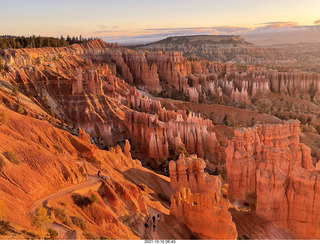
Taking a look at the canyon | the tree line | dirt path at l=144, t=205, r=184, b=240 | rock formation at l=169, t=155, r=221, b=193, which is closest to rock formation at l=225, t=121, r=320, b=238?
the canyon

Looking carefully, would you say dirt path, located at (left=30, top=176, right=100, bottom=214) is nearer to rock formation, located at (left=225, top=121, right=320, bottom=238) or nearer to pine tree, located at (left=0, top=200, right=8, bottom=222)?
pine tree, located at (left=0, top=200, right=8, bottom=222)

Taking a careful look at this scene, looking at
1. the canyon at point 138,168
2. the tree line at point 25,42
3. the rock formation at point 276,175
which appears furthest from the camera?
the tree line at point 25,42

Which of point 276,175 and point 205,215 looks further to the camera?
point 276,175

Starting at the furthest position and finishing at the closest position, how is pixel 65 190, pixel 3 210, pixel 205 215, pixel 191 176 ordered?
1. pixel 191 176
2. pixel 205 215
3. pixel 65 190
4. pixel 3 210

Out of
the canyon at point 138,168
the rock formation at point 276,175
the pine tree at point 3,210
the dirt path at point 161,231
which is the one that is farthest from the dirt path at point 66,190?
the rock formation at point 276,175

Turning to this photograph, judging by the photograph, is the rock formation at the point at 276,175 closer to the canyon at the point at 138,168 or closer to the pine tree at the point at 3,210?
the canyon at the point at 138,168

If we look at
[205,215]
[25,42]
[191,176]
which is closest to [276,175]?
[191,176]

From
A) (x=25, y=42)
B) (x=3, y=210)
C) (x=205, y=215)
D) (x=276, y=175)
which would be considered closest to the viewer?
(x=3, y=210)

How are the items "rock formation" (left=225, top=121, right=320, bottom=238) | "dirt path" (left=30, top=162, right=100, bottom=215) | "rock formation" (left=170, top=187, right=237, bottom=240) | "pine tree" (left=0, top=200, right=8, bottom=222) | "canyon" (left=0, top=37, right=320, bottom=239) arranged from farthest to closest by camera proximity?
"rock formation" (left=225, top=121, right=320, bottom=238) → "rock formation" (left=170, top=187, right=237, bottom=240) → "canyon" (left=0, top=37, right=320, bottom=239) → "dirt path" (left=30, top=162, right=100, bottom=215) → "pine tree" (left=0, top=200, right=8, bottom=222)

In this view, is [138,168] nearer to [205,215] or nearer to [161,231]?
[205,215]

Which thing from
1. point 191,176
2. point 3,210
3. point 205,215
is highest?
point 3,210

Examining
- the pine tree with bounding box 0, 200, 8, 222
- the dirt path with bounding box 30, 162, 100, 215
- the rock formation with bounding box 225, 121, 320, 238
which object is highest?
the pine tree with bounding box 0, 200, 8, 222

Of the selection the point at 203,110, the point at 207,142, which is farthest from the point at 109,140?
the point at 203,110

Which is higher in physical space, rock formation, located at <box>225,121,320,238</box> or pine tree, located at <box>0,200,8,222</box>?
pine tree, located at <box>0,200,8,222</box>
